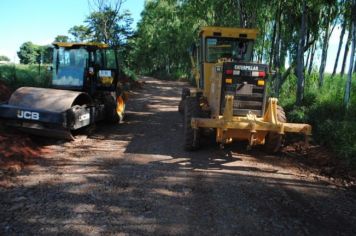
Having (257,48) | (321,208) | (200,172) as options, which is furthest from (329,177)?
(257,48)

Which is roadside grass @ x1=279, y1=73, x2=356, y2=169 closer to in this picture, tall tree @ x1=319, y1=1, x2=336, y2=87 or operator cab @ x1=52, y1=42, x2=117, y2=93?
tall tree @ x1=319, y1=1, x2=336, y2=87

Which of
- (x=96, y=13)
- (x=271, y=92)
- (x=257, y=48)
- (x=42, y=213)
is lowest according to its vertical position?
(x=42, y=213)

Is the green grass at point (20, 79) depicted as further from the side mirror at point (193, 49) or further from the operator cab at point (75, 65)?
the side mirror at point (193, 49)

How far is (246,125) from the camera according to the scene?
7.98m

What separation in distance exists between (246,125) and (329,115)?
380 centimetres

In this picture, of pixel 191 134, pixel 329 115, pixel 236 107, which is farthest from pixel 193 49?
pixel 329 115

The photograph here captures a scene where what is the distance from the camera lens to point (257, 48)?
23547 millimetres

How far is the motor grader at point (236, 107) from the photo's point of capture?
806 cm

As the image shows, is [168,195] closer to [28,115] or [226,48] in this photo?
[28,115]

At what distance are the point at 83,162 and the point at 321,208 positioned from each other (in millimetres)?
4443

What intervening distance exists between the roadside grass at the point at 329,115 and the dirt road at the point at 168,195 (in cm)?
123

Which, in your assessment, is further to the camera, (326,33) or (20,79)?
(326,33)

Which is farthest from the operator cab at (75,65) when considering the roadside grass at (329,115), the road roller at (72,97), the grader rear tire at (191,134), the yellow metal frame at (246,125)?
the roadside grass at (329,115)

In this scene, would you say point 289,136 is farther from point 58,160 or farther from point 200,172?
point 58,160
